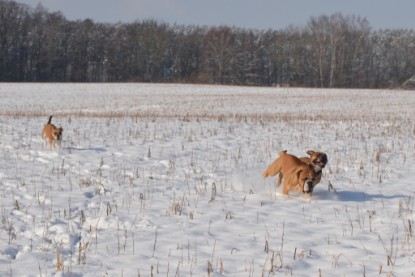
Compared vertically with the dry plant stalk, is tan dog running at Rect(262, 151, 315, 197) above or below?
above

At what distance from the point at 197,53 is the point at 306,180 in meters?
75.0

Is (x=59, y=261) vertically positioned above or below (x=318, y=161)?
below

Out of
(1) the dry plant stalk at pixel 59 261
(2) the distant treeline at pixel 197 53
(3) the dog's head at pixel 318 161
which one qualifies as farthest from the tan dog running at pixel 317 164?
(2) the distant treeline at pixel 197 53

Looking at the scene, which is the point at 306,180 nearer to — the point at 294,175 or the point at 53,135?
Answer: the point at 294,175

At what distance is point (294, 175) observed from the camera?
22.3 feet

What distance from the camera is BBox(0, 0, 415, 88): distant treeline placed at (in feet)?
238

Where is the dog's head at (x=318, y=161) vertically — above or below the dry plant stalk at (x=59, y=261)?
above

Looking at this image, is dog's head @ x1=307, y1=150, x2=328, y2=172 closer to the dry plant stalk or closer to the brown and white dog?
the dry plant stalk

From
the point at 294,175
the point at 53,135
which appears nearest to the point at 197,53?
the point at 53,135

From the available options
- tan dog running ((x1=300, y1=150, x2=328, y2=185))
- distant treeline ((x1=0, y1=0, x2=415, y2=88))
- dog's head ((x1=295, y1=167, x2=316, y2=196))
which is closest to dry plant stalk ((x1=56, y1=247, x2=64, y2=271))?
dog's head ((x1=295, y1=167, x2=316, y2=196))

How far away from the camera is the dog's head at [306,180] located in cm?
659

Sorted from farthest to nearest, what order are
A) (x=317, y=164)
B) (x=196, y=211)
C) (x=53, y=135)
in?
(x=53, y=135), (x=317, y=164), (x=196, y=211)

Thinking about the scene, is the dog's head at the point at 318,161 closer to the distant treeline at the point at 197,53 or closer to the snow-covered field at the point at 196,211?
the snow-covered field at the point at 196,211

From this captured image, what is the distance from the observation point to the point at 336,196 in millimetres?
6883
